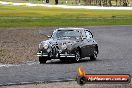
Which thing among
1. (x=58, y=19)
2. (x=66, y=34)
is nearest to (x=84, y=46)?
(x=66, y=34)

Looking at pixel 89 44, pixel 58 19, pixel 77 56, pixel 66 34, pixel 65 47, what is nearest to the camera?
pixel 65 47

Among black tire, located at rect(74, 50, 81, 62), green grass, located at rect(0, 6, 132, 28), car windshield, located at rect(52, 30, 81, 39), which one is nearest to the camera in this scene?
black tire, located at rect(74, 50, 81, 62)

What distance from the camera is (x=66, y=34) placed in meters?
22.2

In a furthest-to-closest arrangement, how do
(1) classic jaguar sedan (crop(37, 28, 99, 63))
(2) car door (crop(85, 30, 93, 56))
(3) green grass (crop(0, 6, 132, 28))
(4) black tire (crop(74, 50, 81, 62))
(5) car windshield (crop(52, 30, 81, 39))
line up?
(3) green grass (crop(0, 6, 132, 28))
(2) car door (crop(85, 30, 93, 56))
(5) car windshield (crop(52, 30, 81, 39))
(4) black tire (crop(74, 50, 81, 62))
(1) classic jaguar sedan (crop(37, 28, 99, 63))

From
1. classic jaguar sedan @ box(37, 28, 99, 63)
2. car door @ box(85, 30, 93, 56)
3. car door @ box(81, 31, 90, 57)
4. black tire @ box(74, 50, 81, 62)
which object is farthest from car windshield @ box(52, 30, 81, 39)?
black tire @ box(74, 50, 81, 62)

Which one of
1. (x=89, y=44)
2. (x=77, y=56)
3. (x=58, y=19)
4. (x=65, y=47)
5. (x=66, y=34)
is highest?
(x=66, y=34)

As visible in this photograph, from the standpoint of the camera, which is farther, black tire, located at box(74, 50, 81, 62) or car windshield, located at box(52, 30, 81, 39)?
car windshield, located at box(52, 30, 81, 39)

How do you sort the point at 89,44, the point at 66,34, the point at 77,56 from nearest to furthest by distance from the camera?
the point at 77,56 < the point at 66,34 < the point at 89,44

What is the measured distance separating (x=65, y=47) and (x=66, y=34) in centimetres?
122

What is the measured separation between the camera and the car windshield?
72.0ft

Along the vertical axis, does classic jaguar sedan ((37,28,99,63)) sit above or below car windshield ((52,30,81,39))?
below

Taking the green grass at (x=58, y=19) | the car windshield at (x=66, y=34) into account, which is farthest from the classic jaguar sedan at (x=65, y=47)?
the green grass at (x=58, y=19)

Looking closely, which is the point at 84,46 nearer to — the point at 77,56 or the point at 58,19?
the point at 77,56

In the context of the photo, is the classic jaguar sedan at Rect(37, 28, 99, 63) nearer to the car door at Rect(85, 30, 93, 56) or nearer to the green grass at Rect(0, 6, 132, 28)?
the car door at Rect(85, 30, 93, 56)
